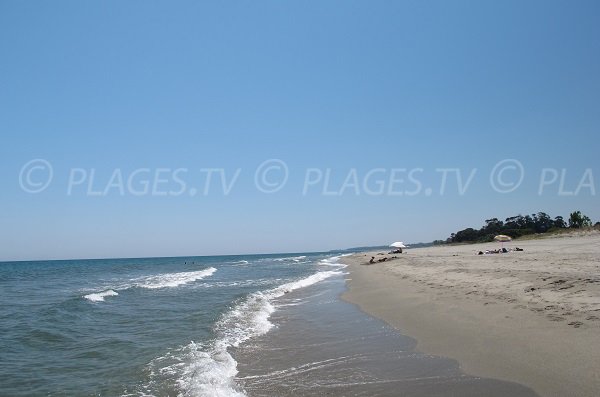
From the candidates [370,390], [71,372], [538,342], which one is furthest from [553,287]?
[71,372]

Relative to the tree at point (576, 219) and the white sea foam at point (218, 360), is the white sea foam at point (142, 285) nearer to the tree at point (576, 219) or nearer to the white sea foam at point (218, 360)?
the white sea foam at point (218, 360)

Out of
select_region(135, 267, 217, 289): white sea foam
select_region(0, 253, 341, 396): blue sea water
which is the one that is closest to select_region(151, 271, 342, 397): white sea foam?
select_region(0, 253, 341, 396): blue sea water

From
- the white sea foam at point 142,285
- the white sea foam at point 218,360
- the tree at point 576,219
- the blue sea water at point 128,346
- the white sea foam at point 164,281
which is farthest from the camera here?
the tree at point 576,219

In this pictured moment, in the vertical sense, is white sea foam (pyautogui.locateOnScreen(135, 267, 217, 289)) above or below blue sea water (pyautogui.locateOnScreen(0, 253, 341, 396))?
below

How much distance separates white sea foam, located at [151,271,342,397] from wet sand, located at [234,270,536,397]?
31 cm

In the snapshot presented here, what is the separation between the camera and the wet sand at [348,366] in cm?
632

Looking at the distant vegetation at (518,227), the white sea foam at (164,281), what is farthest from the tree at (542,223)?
the white sea foam at (164,281)

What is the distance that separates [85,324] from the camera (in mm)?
14867

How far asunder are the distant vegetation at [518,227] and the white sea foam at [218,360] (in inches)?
3050

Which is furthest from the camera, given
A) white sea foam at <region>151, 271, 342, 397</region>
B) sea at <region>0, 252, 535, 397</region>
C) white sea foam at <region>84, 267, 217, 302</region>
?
white sea foam at <region>84, 267, 217, 302</region>

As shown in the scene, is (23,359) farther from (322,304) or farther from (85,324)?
(322,304)

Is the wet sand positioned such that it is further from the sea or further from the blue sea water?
the blue sea water

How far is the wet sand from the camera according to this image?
6320 millimetres

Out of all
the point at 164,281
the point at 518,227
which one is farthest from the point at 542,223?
the point at 164,281
